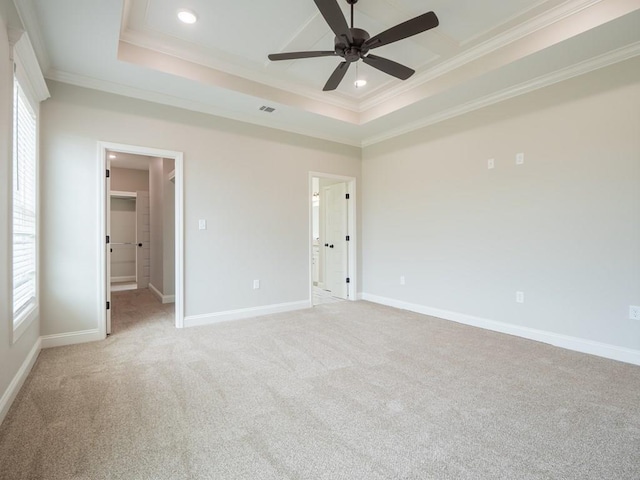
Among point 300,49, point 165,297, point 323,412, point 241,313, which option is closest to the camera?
point 323,412

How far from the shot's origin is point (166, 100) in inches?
147

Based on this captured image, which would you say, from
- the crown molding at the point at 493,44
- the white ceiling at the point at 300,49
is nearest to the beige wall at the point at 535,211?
the white ceiling at the point at 300,49

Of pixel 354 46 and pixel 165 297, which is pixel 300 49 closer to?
pixel 354 46

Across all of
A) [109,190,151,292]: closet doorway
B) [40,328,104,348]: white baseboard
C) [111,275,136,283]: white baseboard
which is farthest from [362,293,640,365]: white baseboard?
[111,275,136,283]: white baseboard

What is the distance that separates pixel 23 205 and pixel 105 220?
2.79 feet

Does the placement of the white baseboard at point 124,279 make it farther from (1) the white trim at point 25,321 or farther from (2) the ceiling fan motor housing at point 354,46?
(2) the ceiling fan motor housing at point 354,46

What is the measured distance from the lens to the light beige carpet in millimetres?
1560

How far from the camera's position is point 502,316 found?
12.1ft

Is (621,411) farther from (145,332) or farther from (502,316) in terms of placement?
(145,332)

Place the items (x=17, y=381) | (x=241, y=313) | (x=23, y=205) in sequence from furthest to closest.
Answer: (x=241, y=313) → (x=23, y=205) → (x=17, y=381)

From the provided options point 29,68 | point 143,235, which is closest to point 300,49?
point 29,68

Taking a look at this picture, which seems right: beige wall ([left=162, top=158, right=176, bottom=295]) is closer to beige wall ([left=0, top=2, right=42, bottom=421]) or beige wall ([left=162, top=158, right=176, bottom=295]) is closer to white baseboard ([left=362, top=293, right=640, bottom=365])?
beige wall ([left=0, top=2, right=42, bottom=421])

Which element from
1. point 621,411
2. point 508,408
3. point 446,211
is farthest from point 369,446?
point 446,211

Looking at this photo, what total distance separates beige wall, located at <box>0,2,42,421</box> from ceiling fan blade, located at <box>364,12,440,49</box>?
236 centimetres
